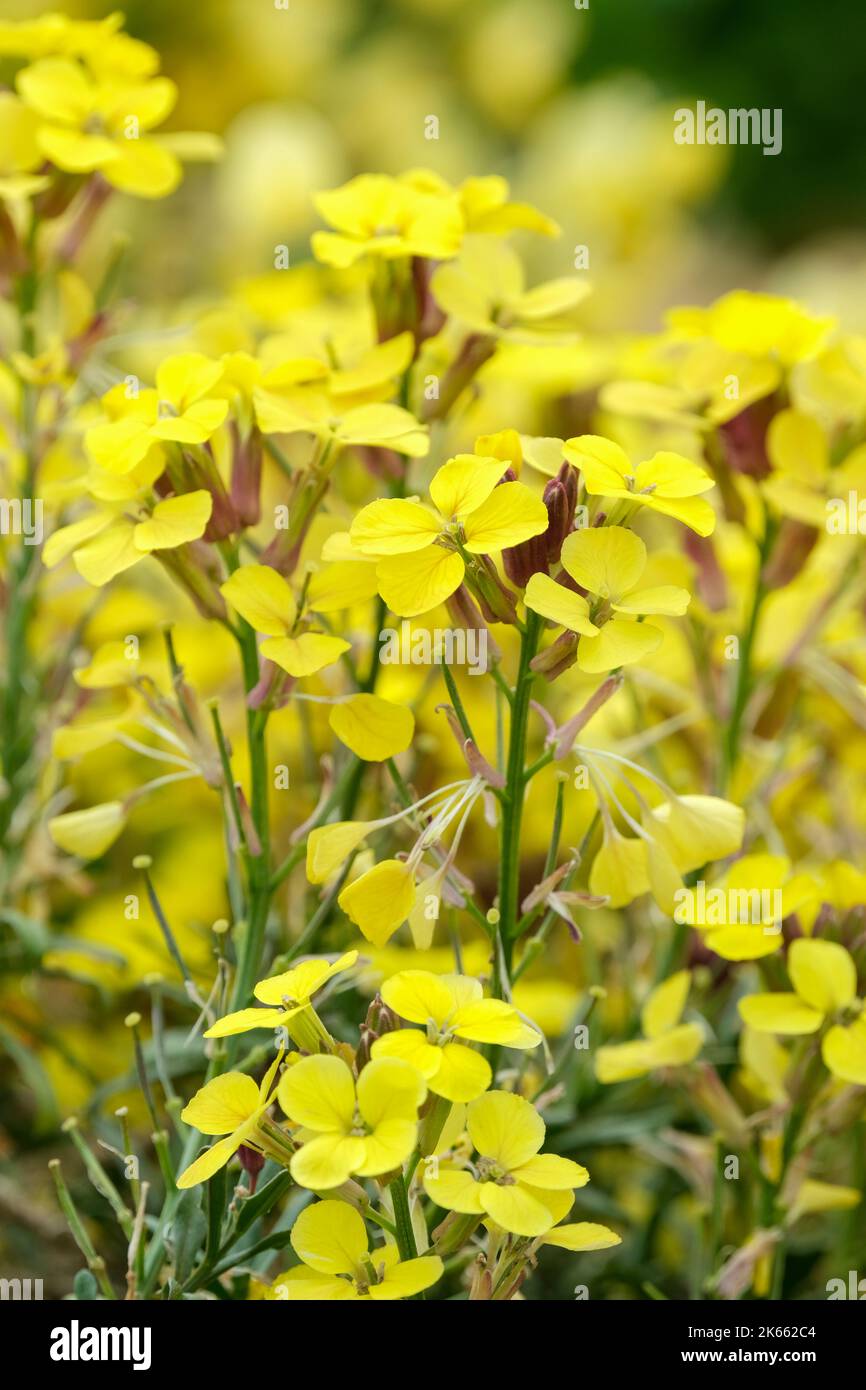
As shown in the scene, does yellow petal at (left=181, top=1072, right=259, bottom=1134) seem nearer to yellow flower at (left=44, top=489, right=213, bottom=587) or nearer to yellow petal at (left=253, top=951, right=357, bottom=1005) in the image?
yellow petal at (left=253, top=951, right=357, bottom=1005)

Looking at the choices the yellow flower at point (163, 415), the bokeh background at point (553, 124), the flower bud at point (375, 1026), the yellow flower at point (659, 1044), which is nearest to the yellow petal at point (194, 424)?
the yellow flower at point (163, 415)

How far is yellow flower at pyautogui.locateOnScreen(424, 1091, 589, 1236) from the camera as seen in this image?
16.6 inches

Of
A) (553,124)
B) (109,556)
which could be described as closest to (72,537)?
(109,556)

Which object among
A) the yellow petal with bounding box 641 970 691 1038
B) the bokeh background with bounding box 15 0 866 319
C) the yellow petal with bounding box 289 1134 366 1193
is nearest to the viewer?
the yellow petal with bounding box 289 1134 366 1193

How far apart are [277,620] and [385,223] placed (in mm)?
210

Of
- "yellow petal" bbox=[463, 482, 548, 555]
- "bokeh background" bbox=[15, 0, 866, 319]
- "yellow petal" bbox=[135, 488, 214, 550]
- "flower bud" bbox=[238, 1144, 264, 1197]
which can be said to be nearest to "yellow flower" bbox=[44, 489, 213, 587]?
"yellow petal" bbox=[135, 488, 214, 550]

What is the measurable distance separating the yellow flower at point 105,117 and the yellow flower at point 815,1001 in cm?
46

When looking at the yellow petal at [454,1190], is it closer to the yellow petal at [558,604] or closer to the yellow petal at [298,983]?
the yellow petal at [298,983]

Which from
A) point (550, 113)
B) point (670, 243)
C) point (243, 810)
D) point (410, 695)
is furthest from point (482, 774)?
point (550, 113)

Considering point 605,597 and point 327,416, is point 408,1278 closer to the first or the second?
point 605,597

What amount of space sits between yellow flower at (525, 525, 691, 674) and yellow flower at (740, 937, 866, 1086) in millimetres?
164

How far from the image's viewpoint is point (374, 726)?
496 millimetres

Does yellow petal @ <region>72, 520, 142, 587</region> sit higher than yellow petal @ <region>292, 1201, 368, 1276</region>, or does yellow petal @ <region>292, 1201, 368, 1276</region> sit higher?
yellow petal @ <region>72, 520, 142, 587</region>

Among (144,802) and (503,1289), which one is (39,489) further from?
(503,1289)
